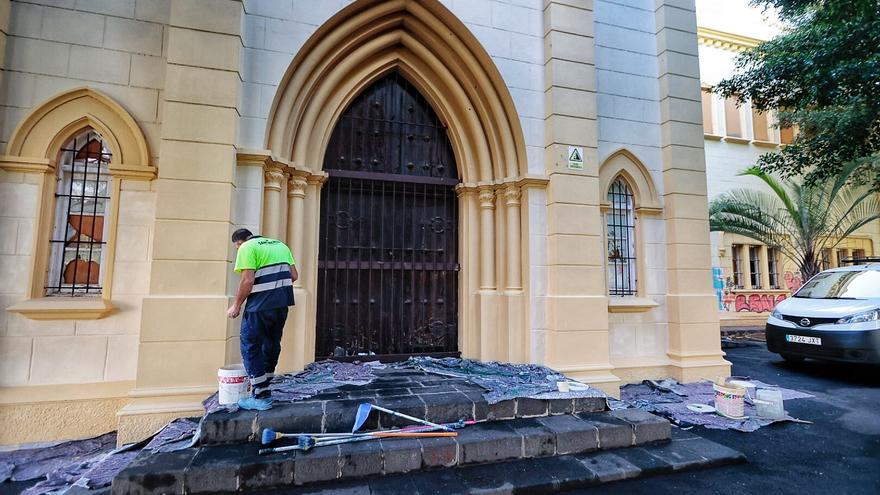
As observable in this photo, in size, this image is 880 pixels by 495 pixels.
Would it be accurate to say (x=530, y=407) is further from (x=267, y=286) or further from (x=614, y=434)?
(x=267, y=286)

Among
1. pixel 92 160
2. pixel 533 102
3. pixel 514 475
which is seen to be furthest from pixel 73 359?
pixel 533 102

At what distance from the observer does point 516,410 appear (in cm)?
350

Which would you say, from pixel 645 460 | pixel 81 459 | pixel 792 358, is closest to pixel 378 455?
pixel 645 460

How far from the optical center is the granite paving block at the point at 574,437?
10.4ft

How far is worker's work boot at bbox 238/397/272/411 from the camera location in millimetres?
3146

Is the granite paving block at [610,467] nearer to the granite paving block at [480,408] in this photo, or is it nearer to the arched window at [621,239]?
the granite paving block at [480,408]

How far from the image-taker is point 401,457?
2844 millimetres

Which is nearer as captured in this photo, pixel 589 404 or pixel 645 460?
pixel 645 460

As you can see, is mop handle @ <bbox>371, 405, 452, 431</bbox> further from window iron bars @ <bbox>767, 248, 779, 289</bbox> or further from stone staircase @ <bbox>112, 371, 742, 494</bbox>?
window iron bars @ <bbox>767, 248, 779, 289</bbox>

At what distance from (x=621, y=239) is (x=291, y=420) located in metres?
4.66

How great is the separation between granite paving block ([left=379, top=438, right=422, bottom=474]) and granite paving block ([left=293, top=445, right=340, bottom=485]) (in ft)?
1.09

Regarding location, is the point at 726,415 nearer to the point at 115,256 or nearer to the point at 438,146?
the point at 438,146

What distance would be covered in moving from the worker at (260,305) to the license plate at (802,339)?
705cm

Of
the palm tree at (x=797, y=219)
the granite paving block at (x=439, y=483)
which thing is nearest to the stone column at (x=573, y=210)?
the granite paving block at (x=439, y=483)
